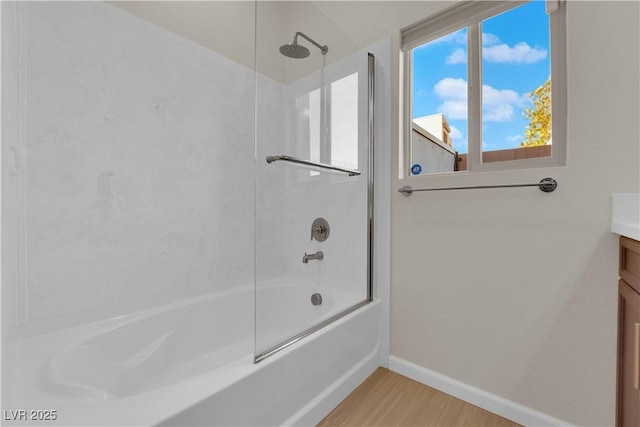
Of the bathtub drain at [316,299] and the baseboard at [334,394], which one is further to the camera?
the bathtub drain at [316,299]

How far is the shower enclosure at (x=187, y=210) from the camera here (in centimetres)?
109

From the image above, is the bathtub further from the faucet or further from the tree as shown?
the tree

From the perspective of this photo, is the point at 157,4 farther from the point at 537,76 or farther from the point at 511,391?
the point at 511,391

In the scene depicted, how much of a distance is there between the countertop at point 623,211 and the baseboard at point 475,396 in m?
0.87

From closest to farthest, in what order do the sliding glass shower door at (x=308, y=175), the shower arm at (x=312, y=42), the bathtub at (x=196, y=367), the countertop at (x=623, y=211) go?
the bathtub at (x=196, y=367), the countertop at (x=623, y=211), the sliding glass shower door at (x=308, y=175), the shower arm at (x=312, y=42)

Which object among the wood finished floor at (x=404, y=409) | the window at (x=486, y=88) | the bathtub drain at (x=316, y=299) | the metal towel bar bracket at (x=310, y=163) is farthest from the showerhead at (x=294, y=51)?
the wood finished floor at (x=404, y=409)

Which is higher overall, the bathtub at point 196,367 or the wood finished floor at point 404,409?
the bathtub at point 196,367

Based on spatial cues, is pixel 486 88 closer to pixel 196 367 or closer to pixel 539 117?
pixel 539 117

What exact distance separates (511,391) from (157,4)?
2.74 metres

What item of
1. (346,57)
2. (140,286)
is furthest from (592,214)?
(140,286)

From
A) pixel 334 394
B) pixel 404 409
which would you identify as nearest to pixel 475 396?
pixel 404 409

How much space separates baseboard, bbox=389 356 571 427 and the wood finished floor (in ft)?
0.09

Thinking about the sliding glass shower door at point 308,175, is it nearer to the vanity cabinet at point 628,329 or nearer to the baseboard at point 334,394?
the baseboard at point 334,394

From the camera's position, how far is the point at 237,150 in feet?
6.29
